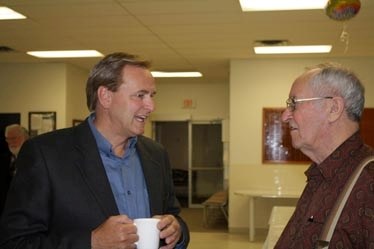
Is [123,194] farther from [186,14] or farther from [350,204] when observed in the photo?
[186,14]

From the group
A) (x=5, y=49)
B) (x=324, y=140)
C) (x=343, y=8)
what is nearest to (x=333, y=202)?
(x=324, y=140)

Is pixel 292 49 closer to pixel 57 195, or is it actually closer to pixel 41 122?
pixel 41 122

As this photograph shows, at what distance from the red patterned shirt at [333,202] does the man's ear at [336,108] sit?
91 millimetres

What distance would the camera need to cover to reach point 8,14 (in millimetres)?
4785

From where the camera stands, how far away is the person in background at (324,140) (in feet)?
4.94

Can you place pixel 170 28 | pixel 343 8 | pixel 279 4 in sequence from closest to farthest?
1. pixel 343 8
2. pixel 279 4
3. pixel 170 28

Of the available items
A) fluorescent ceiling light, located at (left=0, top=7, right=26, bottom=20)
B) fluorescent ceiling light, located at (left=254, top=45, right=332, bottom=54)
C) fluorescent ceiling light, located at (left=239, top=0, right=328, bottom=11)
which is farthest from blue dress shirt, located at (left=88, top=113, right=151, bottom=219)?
fluorescent ceiling light, located at (left=254, top=45, right=332, bottom=54)

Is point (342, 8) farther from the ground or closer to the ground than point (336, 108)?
farther from the ground

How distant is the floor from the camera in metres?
6.68

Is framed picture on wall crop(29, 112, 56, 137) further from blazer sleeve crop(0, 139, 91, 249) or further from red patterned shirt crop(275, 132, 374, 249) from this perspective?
red patterned shirt crop(275, 132, 374, 249)

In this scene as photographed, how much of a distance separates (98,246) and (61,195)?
0.24m

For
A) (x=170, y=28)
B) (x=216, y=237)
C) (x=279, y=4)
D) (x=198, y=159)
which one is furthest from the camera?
(x=198, y=159)

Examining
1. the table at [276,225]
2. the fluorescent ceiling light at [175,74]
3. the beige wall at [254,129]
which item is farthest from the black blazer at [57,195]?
the fluorescent ceiling light at [175,74]

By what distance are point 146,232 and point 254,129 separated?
6372 millimetres
